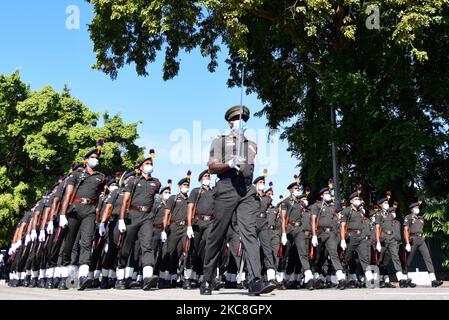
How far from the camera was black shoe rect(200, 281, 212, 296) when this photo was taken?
735cm

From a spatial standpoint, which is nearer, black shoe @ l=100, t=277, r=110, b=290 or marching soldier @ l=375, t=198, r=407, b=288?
black shoe @ l=100, t=277, r=110, b=290

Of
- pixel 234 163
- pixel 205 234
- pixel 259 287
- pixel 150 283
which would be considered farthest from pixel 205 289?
pixel 205 234

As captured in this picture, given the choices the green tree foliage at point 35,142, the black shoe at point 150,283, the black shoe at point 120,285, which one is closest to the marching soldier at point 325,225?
the black shoe at point 120,285

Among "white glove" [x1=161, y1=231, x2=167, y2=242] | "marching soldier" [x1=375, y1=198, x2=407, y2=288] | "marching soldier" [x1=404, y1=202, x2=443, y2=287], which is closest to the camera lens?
"white glove" [x1=161, y1=231, x2=167, y2=242]

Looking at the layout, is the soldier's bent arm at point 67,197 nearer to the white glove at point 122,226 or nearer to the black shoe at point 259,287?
the white glove at point 122,226

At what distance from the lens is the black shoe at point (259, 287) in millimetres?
6477

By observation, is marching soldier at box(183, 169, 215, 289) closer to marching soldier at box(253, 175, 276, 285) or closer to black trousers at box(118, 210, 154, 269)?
marching soldier at box(253, 175, 276, 285)

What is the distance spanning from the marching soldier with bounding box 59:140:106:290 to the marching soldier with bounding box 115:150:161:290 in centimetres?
51

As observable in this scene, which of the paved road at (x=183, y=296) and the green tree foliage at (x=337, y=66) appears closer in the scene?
the paved road at (x=183, y=296)

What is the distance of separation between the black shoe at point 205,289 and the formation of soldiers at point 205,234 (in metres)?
0.02

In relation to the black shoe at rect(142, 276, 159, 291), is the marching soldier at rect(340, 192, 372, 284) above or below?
above

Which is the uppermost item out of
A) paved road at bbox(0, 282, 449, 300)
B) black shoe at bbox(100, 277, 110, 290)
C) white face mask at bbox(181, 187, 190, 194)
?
white face mask at bbox(181, 187, 190, 194)

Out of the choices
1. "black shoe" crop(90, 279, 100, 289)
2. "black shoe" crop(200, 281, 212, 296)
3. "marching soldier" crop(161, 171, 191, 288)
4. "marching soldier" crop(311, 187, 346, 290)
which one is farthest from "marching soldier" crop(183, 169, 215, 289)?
"black shoe" crop(200, 281, 212, 296)
